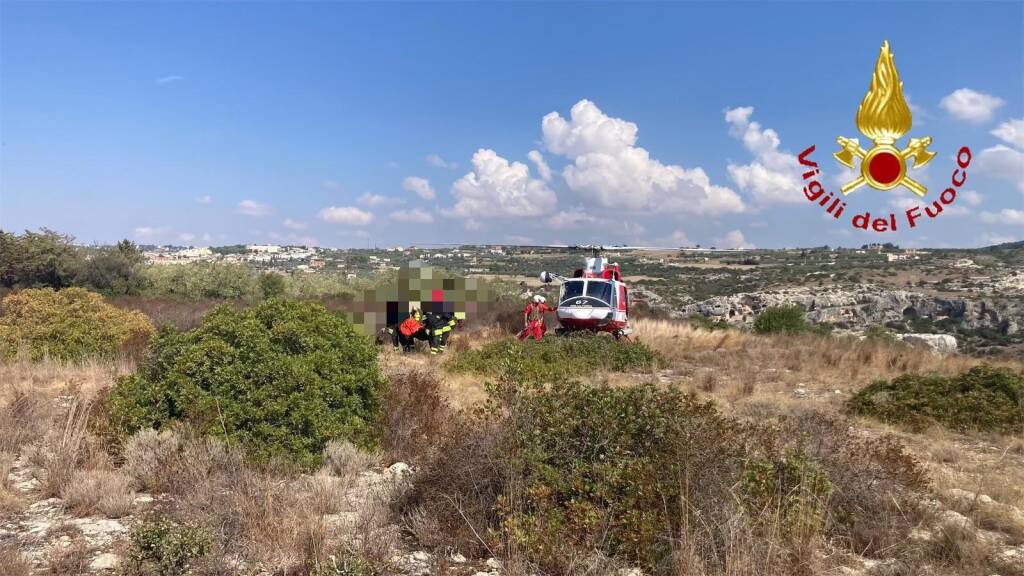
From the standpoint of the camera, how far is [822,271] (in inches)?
2055

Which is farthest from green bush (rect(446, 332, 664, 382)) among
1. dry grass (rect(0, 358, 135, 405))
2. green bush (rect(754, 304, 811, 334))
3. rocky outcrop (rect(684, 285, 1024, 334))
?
rocky outcrop (rect(684, 285, 1024, 334))

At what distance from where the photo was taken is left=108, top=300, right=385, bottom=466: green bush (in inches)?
226

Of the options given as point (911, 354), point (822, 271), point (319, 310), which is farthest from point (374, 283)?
point (822, 271)

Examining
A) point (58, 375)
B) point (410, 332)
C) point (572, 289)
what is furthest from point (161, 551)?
point (572, 289)

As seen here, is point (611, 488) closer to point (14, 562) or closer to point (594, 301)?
point (14, 562)

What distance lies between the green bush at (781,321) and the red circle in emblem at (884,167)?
14741mm

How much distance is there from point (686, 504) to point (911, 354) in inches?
578

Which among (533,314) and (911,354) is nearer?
(911,354)

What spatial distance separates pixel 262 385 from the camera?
19.8ft

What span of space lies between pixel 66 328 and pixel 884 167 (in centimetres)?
1375

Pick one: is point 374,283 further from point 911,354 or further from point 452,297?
point 911,354

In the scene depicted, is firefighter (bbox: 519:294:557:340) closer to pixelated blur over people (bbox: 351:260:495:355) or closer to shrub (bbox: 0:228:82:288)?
pixelated blur over people (bbox: 351:260:495:355)

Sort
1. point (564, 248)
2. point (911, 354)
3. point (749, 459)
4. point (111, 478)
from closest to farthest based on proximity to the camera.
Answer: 1. point (749, 459)
2. point (111, 478)
3. point (911, 354)
4. point (564, 248)

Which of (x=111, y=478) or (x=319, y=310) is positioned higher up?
(x=319, y=310)
